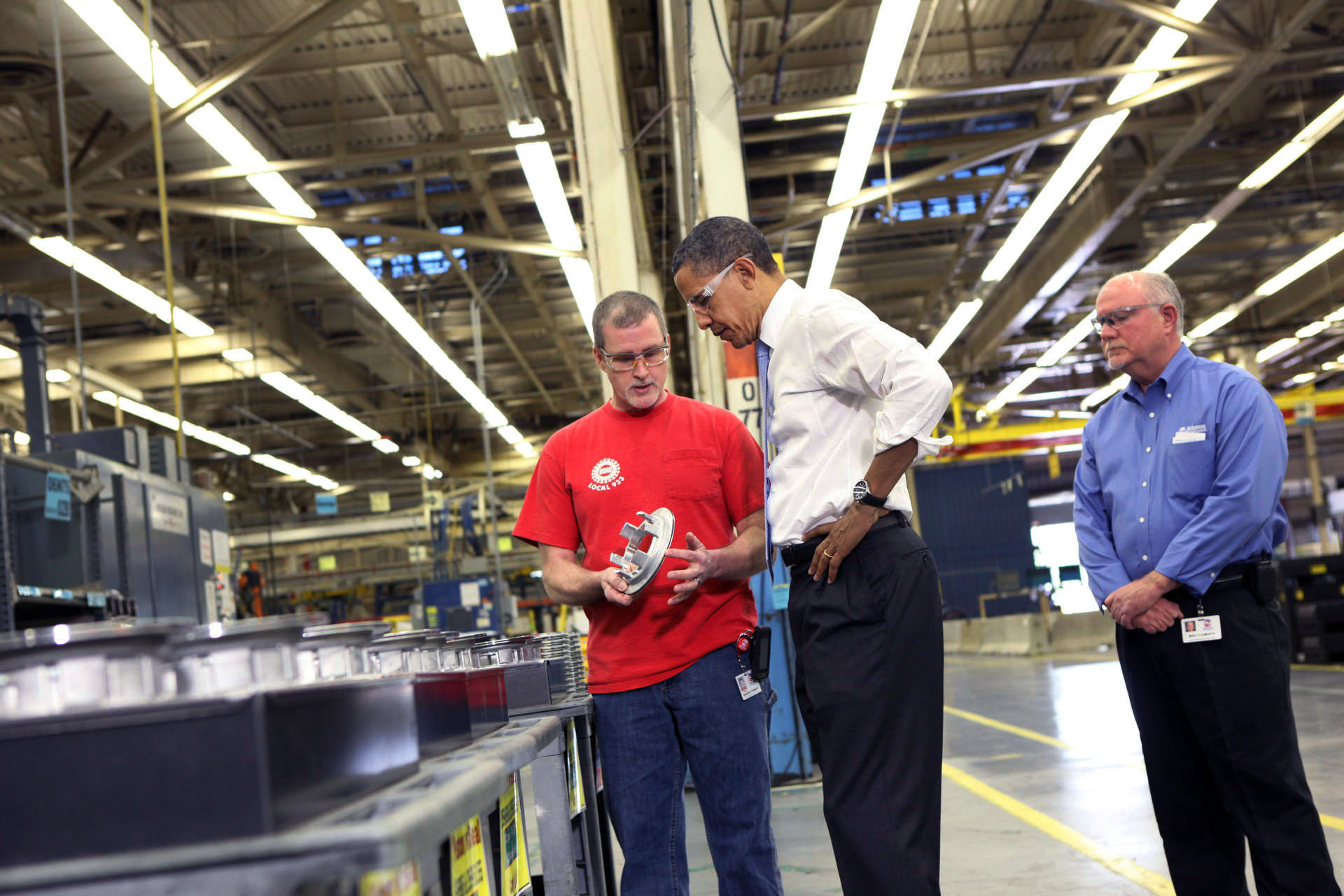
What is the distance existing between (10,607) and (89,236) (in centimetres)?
878

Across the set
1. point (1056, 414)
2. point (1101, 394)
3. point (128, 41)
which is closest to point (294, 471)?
point (1056, 414)

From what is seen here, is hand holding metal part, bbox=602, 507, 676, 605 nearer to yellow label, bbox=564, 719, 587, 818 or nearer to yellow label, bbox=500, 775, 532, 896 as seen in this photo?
yellow label, bbox=564, 719, 587, 818

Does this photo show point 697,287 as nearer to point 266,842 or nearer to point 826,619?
point 826,619

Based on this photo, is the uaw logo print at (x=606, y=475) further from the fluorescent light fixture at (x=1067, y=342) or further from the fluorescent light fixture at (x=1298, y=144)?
the fluorescent light fixture at (x=1067, y=342)

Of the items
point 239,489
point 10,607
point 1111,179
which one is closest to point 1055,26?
point 1111,179

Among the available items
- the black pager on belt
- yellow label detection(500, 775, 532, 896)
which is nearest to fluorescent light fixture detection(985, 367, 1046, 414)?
the black pager on belt

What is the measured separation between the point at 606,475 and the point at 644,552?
287 mm

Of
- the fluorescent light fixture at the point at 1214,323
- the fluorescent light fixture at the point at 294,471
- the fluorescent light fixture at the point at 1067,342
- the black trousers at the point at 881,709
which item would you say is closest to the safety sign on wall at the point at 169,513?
the black trousers at the point at 881,709

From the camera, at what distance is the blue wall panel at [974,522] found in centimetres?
3041

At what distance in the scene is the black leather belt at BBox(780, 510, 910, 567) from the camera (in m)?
2.22

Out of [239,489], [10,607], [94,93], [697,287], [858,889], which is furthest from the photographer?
[239,489]

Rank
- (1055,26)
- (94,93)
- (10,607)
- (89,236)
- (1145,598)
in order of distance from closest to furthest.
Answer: (1145,598) → (10,607) → (94,93) → (1055,26) → (89,236)

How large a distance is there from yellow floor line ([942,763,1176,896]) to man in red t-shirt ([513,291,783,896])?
4.72ft

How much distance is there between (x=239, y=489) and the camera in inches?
950
